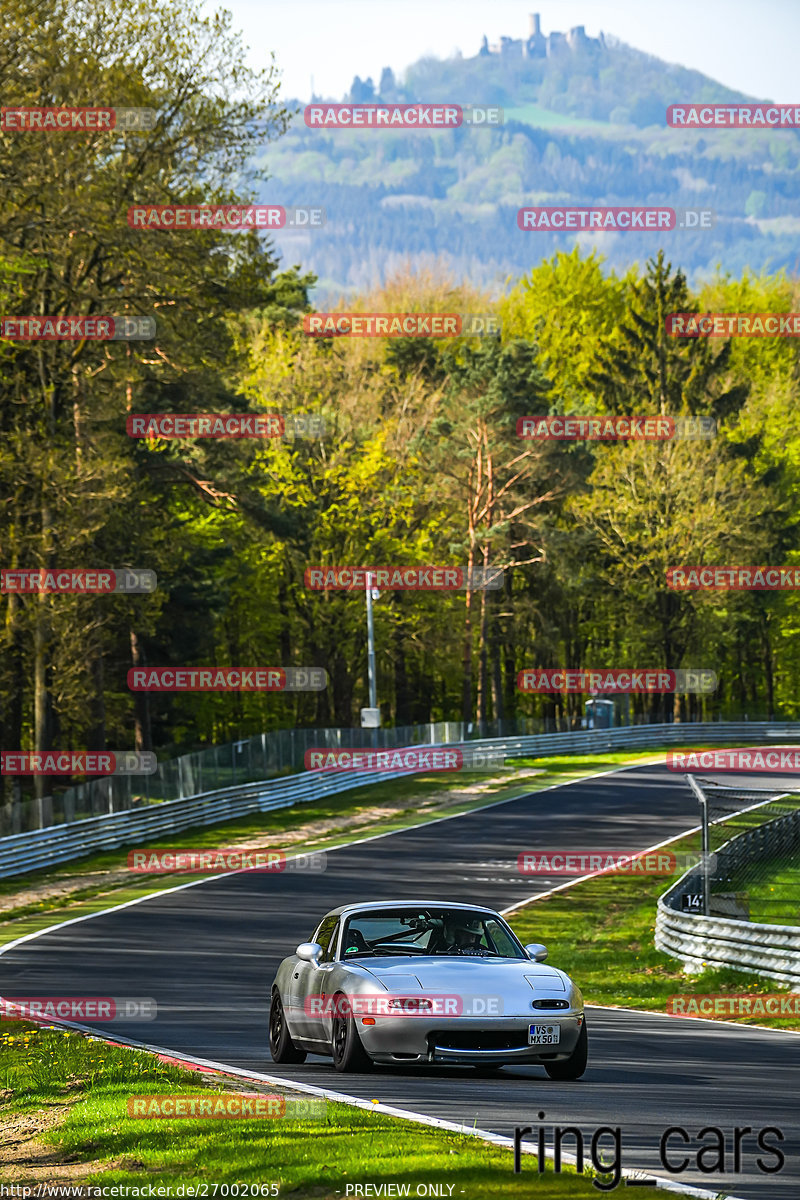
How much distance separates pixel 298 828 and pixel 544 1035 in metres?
30.0

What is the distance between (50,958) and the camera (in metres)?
22.4

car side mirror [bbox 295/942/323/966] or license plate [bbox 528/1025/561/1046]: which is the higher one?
car side mirror [bbox 295/942/323/966]

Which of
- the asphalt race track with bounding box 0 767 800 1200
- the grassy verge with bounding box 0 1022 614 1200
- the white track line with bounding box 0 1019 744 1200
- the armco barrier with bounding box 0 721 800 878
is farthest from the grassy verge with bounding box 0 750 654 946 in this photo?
the grassy verge with bounding box 0 1022 614 1200

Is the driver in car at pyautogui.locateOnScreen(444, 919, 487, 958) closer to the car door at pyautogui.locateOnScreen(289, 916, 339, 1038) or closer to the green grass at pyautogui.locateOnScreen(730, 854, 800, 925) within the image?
the car door at pyautogui.locateOnScreen(289, 916, 339, 1038)

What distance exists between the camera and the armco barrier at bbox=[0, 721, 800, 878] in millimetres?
33969

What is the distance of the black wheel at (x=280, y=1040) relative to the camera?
12.3m

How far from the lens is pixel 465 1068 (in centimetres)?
1222

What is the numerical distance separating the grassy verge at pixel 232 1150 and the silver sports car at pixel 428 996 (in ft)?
3.05

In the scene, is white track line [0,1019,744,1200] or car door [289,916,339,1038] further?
car door [289,916,339,1038]

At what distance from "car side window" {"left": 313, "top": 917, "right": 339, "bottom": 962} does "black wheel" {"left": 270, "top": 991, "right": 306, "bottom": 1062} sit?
0.58m

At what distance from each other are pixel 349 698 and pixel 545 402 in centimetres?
1632

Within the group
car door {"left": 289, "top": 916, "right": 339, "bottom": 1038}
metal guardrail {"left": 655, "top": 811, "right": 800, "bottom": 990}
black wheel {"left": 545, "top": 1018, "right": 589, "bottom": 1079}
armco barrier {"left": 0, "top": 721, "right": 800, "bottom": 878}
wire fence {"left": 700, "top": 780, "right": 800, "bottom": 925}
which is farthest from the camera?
armco barrier {"left": 0, "top": 721, "right": 800, "bottom": 878}


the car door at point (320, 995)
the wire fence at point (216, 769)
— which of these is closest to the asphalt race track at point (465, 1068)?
the car door at point (320, 995)

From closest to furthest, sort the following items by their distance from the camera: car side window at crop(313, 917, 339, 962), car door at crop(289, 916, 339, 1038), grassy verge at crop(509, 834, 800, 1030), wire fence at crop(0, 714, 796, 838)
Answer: car door at crop(289, 916, 339, 1038)
car side window at crop(313, 917, 339, 962)
grassy verge at crop(509, 834, 800, 1030)
wire fence at crop(0, 714, 796, 838)
